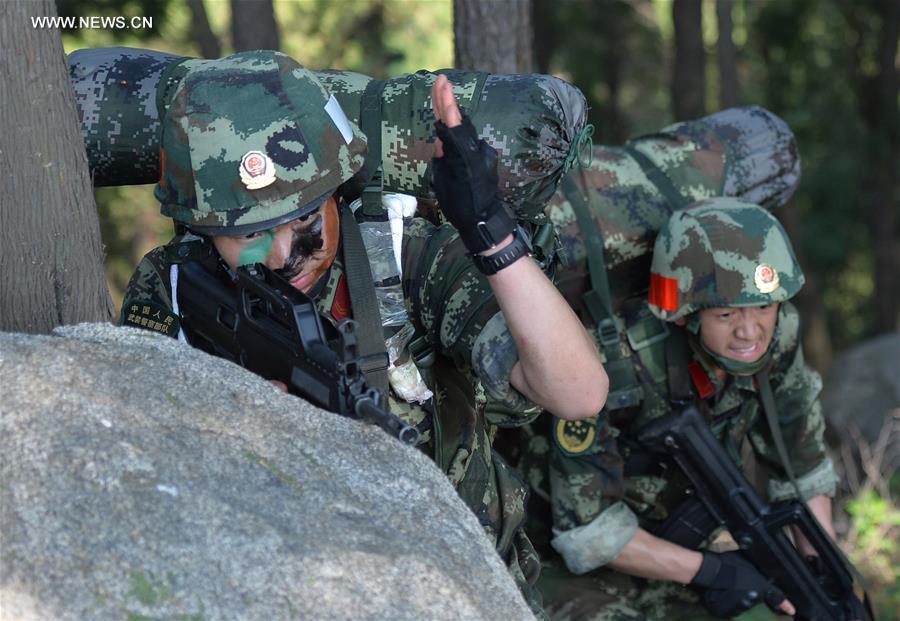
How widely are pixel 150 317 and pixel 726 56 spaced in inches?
191

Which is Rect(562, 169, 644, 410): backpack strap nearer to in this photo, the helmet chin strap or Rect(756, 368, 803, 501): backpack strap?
the helmet chin strap

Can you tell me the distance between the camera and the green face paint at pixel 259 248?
249 cm

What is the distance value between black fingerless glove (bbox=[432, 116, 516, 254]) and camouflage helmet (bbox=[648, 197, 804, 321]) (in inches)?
67.0

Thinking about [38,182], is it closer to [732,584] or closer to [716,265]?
[716,265]

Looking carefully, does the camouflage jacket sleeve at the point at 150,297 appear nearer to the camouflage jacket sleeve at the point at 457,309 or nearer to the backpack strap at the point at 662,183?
the camouflage jacket sleeve at the point at 457,309

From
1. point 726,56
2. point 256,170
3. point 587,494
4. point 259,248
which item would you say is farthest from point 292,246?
point 726,56

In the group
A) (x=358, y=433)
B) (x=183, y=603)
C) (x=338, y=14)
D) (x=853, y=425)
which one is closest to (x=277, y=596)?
(x=183, y=603)

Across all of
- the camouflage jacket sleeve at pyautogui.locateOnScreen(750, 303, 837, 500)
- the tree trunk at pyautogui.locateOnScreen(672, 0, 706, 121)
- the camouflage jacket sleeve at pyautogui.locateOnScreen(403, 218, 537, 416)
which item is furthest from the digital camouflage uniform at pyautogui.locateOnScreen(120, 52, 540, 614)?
the tree trunk at pyautogui.locateOnScreen(672, 0, 706, 121)

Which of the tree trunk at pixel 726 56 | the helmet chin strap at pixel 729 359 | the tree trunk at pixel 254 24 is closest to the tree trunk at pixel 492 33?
the tree trunk at pixel 254 24

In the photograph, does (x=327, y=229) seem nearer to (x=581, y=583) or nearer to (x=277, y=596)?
(x=277, y=596)

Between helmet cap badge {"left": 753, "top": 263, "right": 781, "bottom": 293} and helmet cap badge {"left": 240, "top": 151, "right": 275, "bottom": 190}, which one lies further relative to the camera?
helmet cap badge {"left": 753, "top": 263, "right": 781, "bottom": 293}

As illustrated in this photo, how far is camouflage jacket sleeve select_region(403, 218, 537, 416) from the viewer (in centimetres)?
244

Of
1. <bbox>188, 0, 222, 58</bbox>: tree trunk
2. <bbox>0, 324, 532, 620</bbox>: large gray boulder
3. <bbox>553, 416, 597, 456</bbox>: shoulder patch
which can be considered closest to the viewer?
<bbox>0, 324, 532, 620</bbox>: large gray boulder

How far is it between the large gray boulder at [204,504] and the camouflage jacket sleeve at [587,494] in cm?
156
